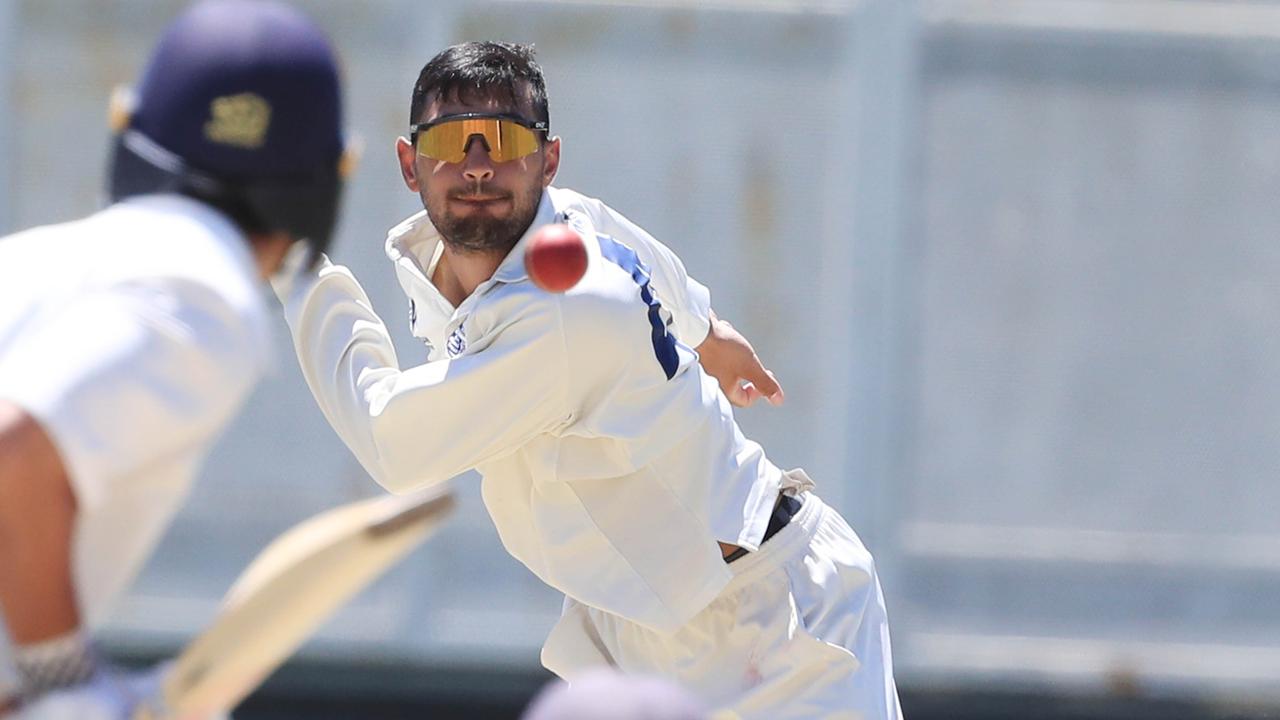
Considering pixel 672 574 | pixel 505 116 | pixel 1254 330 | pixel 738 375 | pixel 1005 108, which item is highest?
pixel 1005 108

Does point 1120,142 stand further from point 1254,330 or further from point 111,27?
point 111,27

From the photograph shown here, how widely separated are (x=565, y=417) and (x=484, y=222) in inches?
14.1

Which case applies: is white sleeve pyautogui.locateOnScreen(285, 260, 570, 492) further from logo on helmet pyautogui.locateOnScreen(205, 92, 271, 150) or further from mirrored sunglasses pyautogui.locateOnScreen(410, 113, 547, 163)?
logo on helmet pyautogui.locateOnScreen(205, 92, 271, 150)

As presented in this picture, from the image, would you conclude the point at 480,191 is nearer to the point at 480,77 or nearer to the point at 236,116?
the point at 480,77

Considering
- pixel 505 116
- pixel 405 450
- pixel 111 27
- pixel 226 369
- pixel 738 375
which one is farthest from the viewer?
pixel 111 27

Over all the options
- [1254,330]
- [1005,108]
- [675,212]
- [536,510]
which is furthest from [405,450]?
[1254,330]

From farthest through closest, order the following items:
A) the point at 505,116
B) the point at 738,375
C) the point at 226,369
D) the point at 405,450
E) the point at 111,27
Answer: the point at 111,27 → the point at 738,375 → the point at 505,116 → the point at 405,450 → the point at 226,369

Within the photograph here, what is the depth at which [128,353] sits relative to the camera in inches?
73.9

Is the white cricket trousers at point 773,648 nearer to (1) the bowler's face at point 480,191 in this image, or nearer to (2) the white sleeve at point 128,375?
(1) the bowler's face at point 480,191

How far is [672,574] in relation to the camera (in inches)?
126

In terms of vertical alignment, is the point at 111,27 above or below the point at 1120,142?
below

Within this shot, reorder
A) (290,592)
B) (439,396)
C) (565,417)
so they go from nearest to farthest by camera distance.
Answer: (290,592), (439,396), (565,417)

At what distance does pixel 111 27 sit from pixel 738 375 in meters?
3.51

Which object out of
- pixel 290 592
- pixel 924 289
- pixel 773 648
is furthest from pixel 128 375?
pixel 924 289
